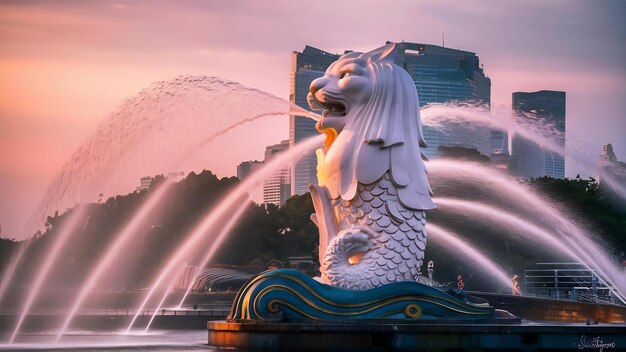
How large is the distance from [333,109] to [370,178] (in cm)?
244

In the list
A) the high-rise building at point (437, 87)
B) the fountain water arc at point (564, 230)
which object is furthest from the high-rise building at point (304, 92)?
the fountain water arc at point (564, 230)

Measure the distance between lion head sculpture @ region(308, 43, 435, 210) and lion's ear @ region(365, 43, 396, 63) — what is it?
2 centimetres

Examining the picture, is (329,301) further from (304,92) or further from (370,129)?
(304,92)

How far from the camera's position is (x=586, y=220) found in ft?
236

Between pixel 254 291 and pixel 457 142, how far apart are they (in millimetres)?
89620

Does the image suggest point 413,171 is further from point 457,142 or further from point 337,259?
point 457,142

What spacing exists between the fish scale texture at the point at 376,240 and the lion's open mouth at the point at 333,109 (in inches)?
87.9

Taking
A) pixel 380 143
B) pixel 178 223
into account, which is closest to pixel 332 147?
pixel 380 143

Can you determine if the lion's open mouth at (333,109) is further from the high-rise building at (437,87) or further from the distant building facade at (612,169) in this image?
the high-rise building at (437,87)

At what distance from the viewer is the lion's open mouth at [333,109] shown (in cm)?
3557

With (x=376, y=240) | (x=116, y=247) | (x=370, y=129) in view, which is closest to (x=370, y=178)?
(x=370, y=129)

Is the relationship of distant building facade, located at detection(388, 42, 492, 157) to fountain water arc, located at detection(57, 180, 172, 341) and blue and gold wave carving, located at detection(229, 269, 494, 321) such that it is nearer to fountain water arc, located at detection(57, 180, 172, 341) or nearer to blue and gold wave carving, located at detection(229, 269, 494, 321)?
fountain water arc, located at detection(57, 180, 172, 341)

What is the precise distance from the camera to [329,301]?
1294 inches

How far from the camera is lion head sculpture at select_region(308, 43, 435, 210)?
3438cm
